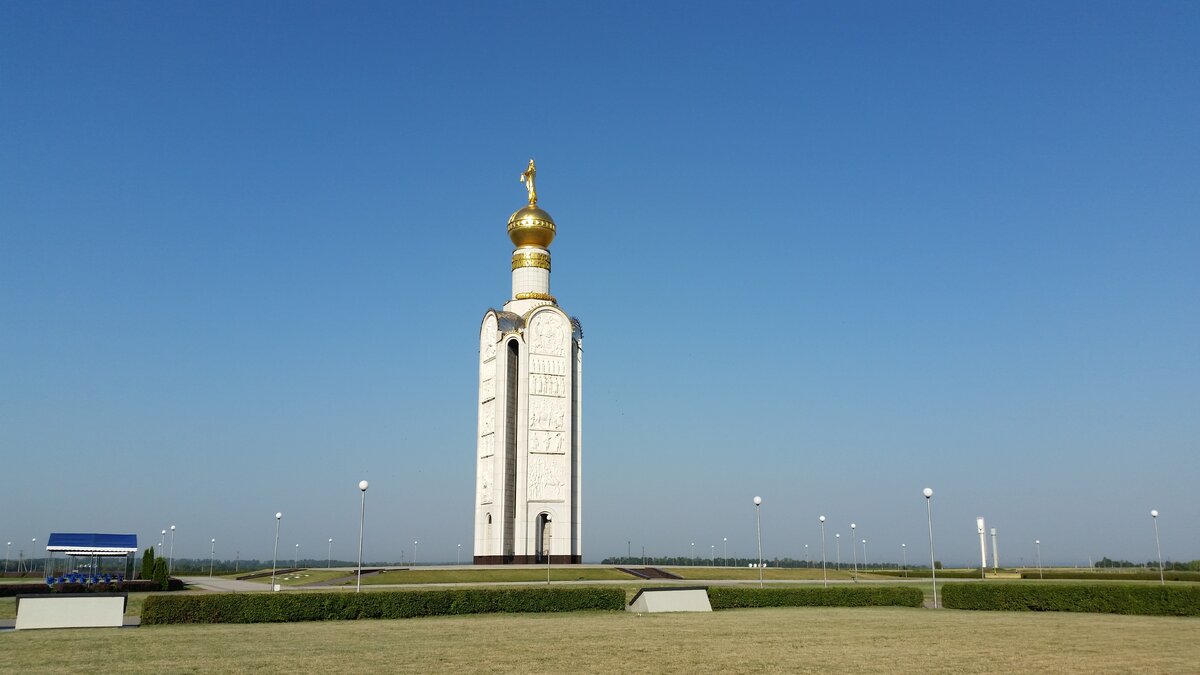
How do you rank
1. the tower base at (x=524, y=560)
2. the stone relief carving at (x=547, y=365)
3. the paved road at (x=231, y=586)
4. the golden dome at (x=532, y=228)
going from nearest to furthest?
the paved road at (x=231, y=586), the tower base at (x=524, y=560), the stone relief carving at (x=547, y=365), the golden dome at (x=532, y=228)

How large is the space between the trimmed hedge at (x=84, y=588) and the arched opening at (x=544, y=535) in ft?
63.6

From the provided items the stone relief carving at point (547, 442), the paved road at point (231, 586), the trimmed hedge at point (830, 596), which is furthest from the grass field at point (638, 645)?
the stone relief carving at point (547, 442)

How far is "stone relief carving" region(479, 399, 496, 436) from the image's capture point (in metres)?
54.3

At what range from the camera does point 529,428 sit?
5375cm

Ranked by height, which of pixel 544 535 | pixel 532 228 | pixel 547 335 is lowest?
pixel 544 535

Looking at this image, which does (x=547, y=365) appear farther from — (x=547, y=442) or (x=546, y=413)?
(x=547, y=442)

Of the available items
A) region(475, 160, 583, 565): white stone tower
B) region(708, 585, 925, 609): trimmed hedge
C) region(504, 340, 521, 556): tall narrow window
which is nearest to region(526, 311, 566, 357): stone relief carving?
region(475, 160, 583, 565): white stone tower

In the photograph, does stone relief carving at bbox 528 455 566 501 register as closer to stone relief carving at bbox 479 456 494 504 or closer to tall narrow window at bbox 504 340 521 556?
tall narrow window at bbox 504 340 521 556

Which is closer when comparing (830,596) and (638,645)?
(638,645)

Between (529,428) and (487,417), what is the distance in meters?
2.99

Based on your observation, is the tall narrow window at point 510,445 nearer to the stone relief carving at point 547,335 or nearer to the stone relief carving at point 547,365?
the stone relief carving at point 547,365

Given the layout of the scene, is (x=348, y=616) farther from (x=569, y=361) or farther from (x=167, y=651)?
(x=569, y=361)

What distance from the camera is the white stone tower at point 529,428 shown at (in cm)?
5312

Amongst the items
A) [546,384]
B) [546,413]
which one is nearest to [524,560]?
[546,413]
